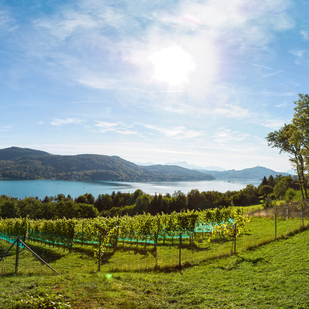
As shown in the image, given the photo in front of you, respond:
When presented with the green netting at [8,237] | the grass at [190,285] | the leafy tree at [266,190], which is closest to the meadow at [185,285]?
the grass at [190,285]

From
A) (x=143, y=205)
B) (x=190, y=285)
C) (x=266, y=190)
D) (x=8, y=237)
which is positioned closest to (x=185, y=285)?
(x=190, y=285)

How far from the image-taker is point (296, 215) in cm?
2056

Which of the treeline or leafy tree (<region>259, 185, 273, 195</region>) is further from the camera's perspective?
leafy tree (<region>259, 185, 273, 195</region>)

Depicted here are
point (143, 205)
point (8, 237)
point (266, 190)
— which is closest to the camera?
point (8, 237)

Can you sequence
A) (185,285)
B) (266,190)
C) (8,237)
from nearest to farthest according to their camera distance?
(185,285) → (8,237) → (266,190)

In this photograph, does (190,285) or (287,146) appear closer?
(190,285)

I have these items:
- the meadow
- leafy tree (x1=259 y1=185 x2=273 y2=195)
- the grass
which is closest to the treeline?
leafy tree (x1=259 y1=185 x2=273 y2=195)

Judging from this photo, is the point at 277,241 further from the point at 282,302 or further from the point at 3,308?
the point at 3,308

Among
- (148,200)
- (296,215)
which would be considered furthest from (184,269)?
(148,200)

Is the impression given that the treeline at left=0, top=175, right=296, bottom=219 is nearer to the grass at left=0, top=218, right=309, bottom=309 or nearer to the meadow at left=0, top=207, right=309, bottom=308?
the grass at left=0, top=218, right=309, bottom=309

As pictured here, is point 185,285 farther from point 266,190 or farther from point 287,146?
point 266,190

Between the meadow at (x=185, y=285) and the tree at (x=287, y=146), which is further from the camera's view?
the tree at (x=287, y=146)

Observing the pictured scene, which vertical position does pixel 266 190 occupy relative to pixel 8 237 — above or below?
above

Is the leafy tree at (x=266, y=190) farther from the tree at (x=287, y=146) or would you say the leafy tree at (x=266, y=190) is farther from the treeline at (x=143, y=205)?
the tree at (x=287, y=146)
